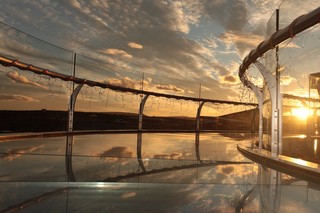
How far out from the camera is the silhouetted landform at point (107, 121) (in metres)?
13.0

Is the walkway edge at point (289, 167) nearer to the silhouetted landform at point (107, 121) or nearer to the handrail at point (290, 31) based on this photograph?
the handrail at point (290, 31)

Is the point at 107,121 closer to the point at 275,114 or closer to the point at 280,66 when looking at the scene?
the point at 280,66

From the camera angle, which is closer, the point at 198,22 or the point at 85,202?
the point at 85,202

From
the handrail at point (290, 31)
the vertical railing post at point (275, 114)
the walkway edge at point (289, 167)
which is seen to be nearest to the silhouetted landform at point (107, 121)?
the walkway edge at point (289, 167)

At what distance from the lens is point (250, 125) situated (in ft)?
74.8

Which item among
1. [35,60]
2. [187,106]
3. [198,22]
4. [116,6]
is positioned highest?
[116,6]

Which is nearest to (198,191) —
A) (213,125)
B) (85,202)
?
(85,202)

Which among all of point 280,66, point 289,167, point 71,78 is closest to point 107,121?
point 71,78

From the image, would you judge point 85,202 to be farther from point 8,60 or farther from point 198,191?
point 8,60

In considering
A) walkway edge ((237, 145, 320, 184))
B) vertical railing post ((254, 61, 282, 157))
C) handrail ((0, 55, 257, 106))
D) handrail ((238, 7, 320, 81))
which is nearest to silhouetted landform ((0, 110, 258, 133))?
handrail ((0, 55, 257, 106))

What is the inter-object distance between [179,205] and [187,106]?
17.0 meters

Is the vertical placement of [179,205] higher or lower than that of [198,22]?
lower

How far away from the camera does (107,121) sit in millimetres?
17953

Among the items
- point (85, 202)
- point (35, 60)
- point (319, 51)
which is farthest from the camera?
point (35, 60)
